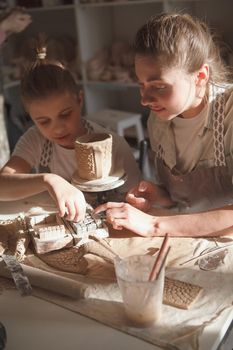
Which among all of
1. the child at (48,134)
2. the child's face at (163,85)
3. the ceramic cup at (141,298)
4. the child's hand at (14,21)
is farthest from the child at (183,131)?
the child's hand at (14,21)

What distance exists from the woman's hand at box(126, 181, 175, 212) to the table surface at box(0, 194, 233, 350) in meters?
0.44

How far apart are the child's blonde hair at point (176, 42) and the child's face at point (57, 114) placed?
335 millimetres

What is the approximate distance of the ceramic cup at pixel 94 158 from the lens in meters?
1.16

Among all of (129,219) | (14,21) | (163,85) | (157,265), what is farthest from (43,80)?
(14,21)

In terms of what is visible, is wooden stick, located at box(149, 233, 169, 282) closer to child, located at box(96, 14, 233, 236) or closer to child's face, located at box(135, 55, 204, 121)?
child, located at box(96, 14, 233, 236)

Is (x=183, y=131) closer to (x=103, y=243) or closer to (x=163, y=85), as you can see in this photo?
(x=163, y=85)

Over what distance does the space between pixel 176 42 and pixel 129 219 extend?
0.47 metres

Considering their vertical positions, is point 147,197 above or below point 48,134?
below

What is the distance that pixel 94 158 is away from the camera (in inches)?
45.6

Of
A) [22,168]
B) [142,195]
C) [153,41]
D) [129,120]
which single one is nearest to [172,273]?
[142,195]

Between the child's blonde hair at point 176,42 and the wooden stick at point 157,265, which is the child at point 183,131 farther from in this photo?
the wooden stick at point 157,265

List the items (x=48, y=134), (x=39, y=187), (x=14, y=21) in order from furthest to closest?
(x=14, y=21), (x=48, y=134), (x=39, y=187)

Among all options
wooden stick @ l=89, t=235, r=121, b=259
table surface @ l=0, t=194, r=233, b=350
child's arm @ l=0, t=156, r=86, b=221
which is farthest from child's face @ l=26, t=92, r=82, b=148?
table surface @ l=0, t=194, r=233, b=350

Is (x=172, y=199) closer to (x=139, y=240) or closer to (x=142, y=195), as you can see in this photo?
(x=142, y=195)
